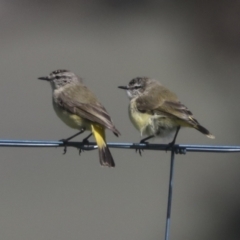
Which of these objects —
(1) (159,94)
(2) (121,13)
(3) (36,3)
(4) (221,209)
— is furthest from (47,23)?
(1) (159,94)

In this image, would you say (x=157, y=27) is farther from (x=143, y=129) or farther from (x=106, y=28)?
(x=143, y=129)

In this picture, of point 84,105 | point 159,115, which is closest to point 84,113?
point 84,105

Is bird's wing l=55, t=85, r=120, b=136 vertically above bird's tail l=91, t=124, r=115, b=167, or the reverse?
bird's wing l=55, t=85, r=120, b=136

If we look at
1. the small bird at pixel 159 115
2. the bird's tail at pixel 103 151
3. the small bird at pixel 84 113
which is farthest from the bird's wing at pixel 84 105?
the small bird at pixel 159 115

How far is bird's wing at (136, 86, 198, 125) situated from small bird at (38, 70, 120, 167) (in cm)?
47

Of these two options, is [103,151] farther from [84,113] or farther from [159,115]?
[159,115]

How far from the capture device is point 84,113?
18.9ft

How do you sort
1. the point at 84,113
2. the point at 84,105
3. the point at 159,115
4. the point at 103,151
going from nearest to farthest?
the point at 103,151, the point at 84,113, the point at 84,105, the point at 159,115

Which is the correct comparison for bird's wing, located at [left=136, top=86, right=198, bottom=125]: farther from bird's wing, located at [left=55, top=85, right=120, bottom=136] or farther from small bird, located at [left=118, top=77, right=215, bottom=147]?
bird's wing, located at [left=55, top=85, right=120, bottom=136]

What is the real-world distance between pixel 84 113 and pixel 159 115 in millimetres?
659

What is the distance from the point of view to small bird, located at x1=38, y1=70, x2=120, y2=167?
546cm

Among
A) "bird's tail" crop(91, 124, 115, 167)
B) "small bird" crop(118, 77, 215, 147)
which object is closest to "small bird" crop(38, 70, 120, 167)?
"bird's tail" crop(91, 124, 115, 167)

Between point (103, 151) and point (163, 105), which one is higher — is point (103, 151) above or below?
below

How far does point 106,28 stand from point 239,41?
2187mm
